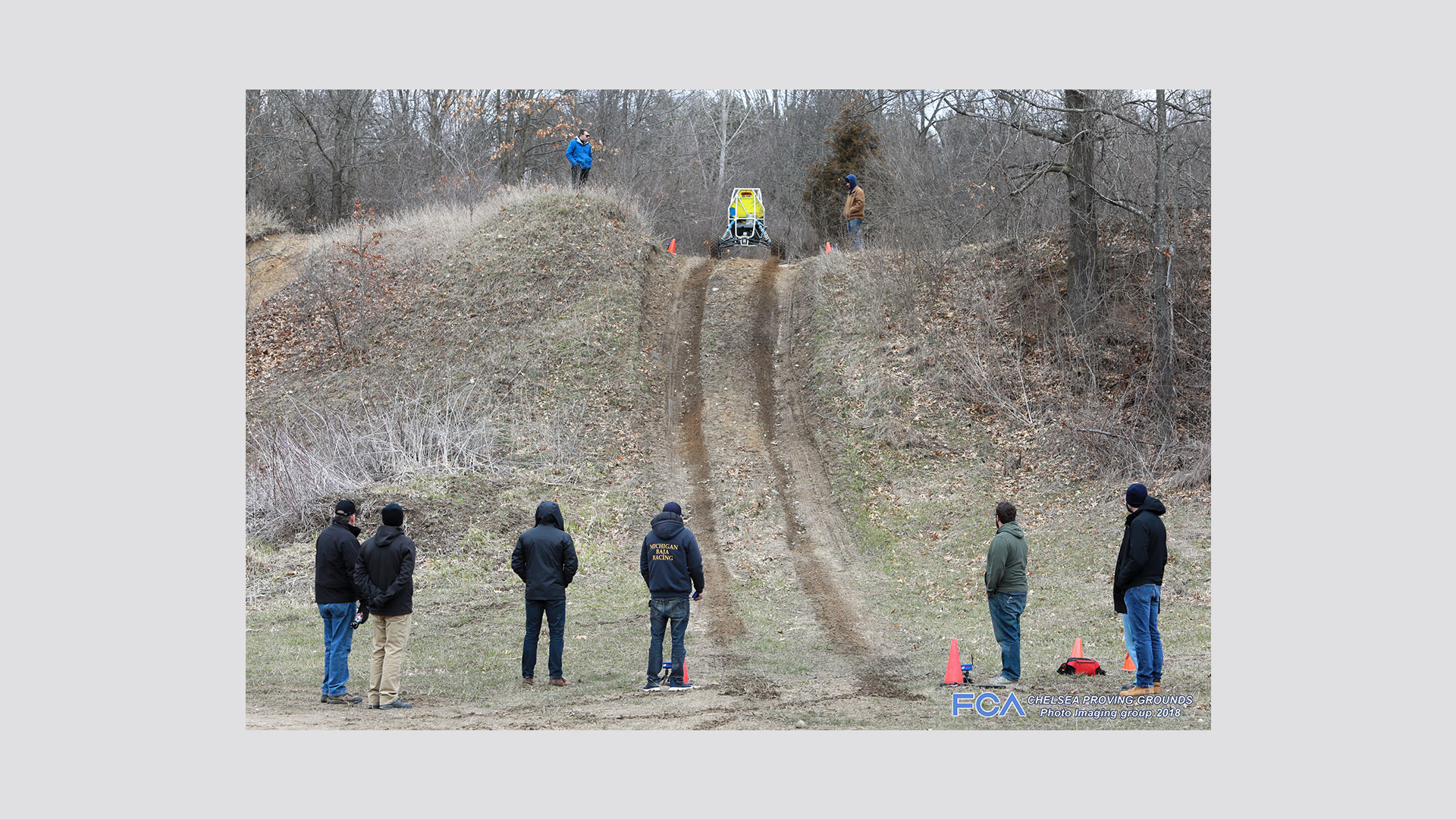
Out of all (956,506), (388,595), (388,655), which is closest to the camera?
(388,595)

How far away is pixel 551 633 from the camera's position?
9.54 metres

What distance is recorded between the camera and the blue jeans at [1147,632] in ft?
28.8

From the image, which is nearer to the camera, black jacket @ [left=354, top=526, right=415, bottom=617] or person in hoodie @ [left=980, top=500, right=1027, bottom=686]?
black jacket @ [left=354, top=526, right=415, bottom=617]

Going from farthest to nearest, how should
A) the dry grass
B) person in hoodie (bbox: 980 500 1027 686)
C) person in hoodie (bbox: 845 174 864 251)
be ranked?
the dry grass < person in hoodie (bbox: 845 174 864 251) < person in hoodie (bbox: 980 500 1027 686)

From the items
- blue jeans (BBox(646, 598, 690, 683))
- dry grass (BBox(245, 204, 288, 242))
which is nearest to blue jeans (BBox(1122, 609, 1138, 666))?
blue jeans (BBox(646, 598, 690, 683))

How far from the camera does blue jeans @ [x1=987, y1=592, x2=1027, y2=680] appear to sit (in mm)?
9164

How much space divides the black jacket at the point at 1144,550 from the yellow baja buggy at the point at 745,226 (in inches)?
786

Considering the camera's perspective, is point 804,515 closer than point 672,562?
No

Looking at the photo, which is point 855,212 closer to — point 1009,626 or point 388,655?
point 1009,626

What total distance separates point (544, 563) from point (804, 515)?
6921mm

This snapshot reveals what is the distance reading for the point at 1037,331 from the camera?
19.4m

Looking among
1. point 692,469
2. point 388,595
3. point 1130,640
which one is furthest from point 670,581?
point 692,469

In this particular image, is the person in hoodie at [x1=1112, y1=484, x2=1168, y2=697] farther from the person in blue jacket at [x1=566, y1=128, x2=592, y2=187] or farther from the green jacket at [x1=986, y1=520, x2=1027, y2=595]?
the person in blue jacket at [x1=566, y1=128, x2=592, y2=187]

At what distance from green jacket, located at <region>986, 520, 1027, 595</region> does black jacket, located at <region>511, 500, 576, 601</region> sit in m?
3.88
